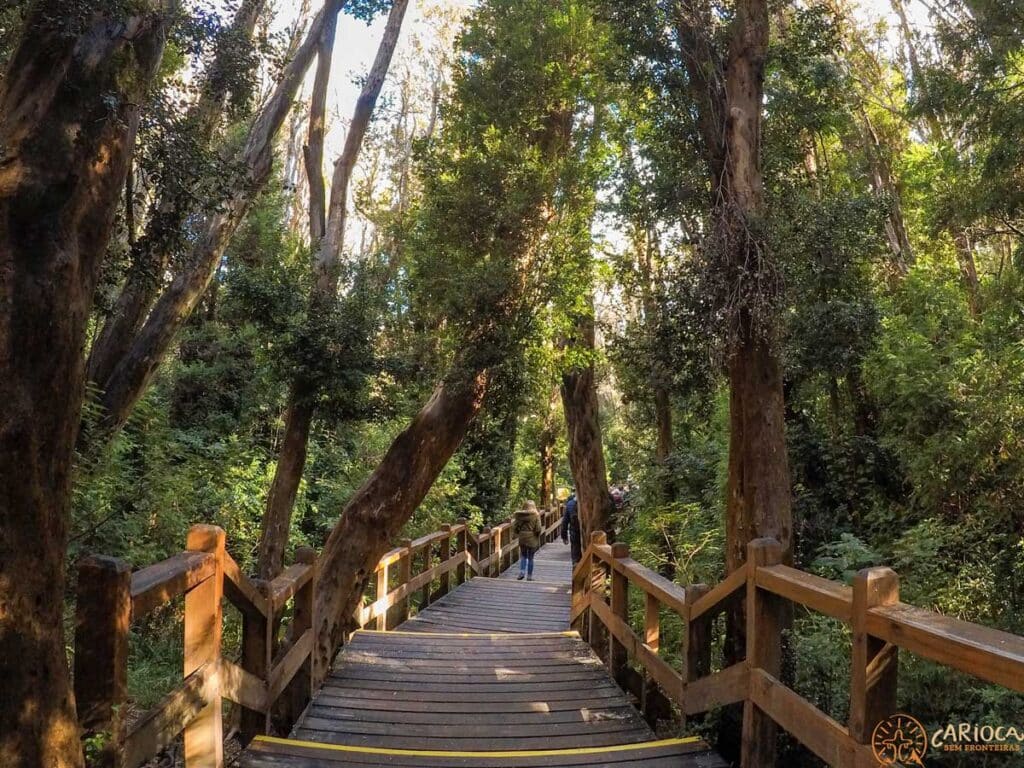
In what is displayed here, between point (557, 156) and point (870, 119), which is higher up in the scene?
point (870, 119)

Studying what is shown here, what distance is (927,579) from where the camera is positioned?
6.88m

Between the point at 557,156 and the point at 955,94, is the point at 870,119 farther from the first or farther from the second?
the point at 557,156

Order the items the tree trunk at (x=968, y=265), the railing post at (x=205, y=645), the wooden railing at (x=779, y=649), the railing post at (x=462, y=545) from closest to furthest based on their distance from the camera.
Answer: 1. the wooden railing at (x=779, y=649)
2. the railing post at (x=205, y=645)
3. the tree trunk at (x=968, y=265)
4. the railing post at (x=462, y=545)

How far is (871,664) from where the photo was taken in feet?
8.91

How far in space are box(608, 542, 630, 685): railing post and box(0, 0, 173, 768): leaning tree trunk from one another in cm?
423

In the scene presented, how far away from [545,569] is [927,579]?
13.3m

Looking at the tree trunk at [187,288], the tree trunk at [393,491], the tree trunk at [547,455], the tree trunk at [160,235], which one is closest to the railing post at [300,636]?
the tree trunk at [160,235]

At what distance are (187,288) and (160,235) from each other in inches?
106

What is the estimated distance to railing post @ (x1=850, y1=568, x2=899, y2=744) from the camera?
2695 mm

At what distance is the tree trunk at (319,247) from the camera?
396 inches

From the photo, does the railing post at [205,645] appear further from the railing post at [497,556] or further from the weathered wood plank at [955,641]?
the railing post at [497,556]

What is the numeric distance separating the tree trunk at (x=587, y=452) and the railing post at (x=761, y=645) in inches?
424

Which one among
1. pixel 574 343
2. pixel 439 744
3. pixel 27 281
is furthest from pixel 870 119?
pixel 27 281

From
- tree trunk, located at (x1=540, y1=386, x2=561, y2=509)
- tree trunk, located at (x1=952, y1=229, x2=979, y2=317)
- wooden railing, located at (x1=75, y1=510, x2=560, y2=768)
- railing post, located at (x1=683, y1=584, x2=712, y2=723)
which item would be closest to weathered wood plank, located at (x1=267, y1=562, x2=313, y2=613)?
wooden railing, located at (x1=75, y1=510, x2=560, y2=768)
